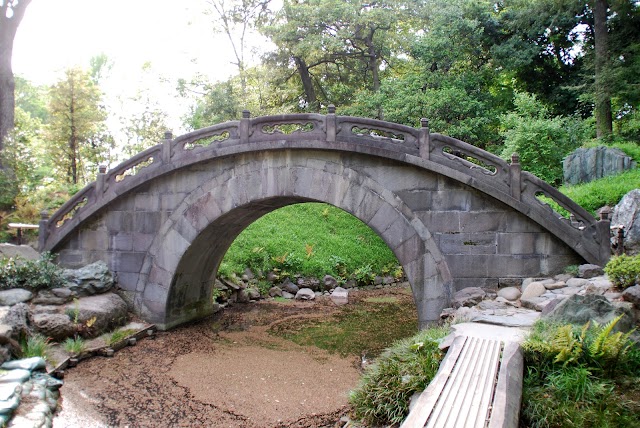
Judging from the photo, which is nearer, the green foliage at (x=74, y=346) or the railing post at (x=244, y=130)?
the green foliage at (x=74, y=346)

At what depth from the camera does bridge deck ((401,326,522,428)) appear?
3.39 metres

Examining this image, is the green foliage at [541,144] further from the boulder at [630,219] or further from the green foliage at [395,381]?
the green foliage at [395,381]

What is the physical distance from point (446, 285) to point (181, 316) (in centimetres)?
606

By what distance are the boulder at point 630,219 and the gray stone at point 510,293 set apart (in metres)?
2.56

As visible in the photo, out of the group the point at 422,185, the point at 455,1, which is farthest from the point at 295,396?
the point at 455,1

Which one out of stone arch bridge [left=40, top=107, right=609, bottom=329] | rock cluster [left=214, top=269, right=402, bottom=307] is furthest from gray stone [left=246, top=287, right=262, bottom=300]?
stone arch bridge [left=40, top=107, right=609, bottom=329]

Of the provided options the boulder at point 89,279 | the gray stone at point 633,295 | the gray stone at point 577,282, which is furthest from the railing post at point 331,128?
the boulder at point 89,279

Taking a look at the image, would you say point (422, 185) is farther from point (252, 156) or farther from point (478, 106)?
point (478, 106)

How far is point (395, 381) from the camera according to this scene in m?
4.98

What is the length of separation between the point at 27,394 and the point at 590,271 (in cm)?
797

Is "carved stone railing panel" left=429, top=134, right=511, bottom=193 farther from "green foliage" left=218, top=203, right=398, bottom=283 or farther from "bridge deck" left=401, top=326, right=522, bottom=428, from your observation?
"green foliage" left=218, top=203, right=398, bottom=283

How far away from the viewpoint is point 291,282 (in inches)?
631

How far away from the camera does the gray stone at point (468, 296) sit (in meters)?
7.77

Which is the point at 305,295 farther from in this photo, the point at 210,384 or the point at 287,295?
the point at 210,384
